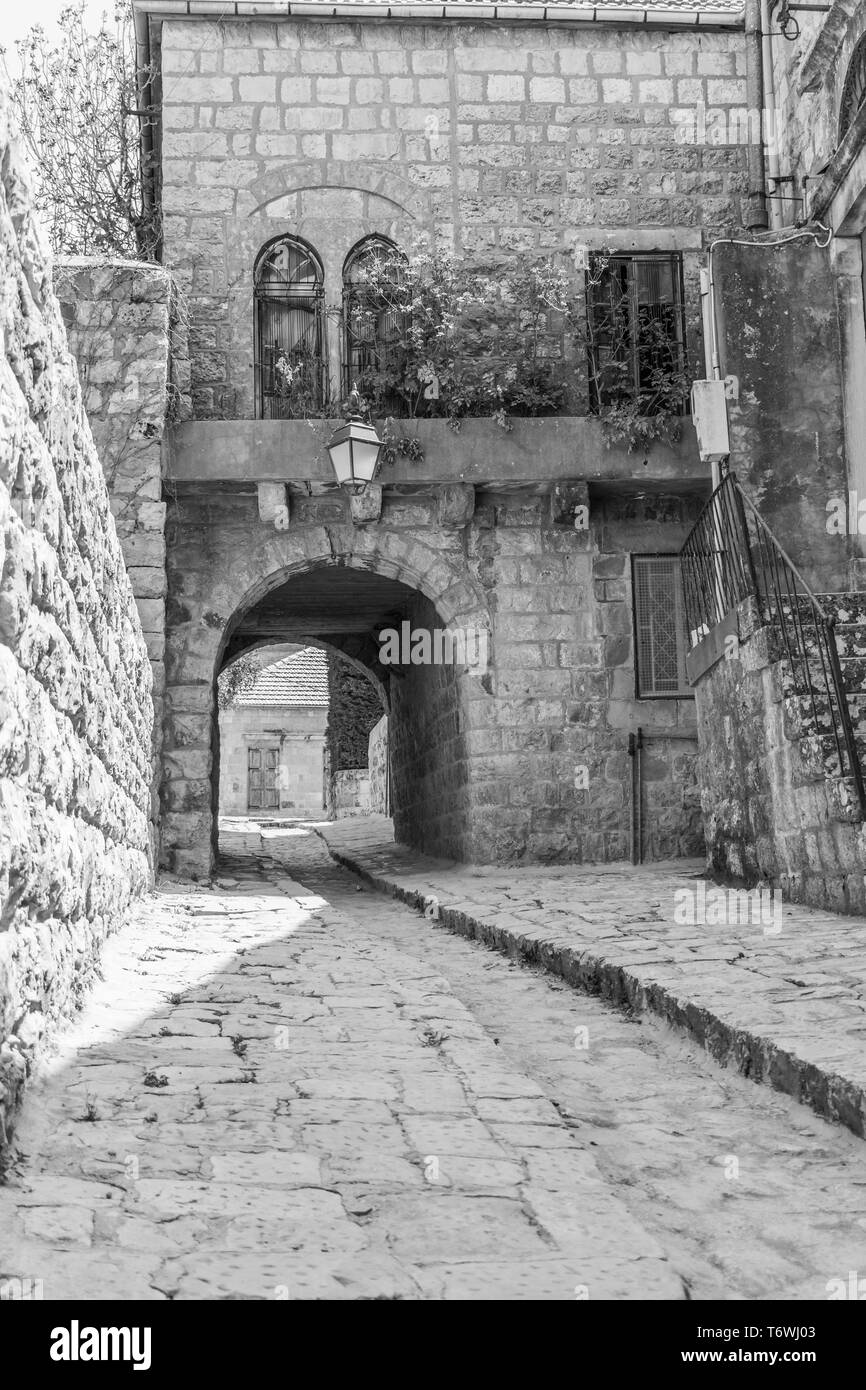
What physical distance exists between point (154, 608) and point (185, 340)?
2.10 metres

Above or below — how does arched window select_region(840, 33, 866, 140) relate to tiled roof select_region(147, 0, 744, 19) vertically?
below

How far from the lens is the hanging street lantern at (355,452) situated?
9.51 meters

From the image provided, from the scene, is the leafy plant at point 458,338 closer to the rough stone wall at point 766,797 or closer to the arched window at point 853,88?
the arched window at point 853,88

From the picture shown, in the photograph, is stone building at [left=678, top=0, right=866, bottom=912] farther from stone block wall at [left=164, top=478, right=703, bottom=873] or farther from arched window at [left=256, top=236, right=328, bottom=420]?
arched window at [left=256, top=236, right=328, bottom=420]

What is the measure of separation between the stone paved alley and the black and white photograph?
0.02 m

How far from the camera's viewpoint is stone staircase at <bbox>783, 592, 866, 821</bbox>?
601 centimetres

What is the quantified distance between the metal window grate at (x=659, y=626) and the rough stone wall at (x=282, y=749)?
23252mm

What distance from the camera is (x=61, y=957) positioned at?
12.1 ft

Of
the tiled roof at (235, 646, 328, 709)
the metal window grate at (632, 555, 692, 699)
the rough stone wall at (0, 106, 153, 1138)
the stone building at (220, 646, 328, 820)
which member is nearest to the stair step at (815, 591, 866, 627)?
the metal window grate at (632, 555, 692, 699)

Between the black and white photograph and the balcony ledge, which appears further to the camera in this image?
the balcony ledge

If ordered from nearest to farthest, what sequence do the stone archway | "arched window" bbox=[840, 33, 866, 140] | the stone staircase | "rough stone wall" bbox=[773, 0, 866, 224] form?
1. the stone staircase
2. "arched window" bbox=[840, 33, 866, 140]
3. "rough stone wall" bbox=[773, 0, 866, 224]
4. the stone archway

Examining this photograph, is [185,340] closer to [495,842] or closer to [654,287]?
[654,287]

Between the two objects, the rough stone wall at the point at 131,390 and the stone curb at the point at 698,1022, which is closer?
the stone curb at the point at 698,1022

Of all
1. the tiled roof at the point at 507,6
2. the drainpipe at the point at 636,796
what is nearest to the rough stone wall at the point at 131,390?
the tiled roof at the point at 507,6
